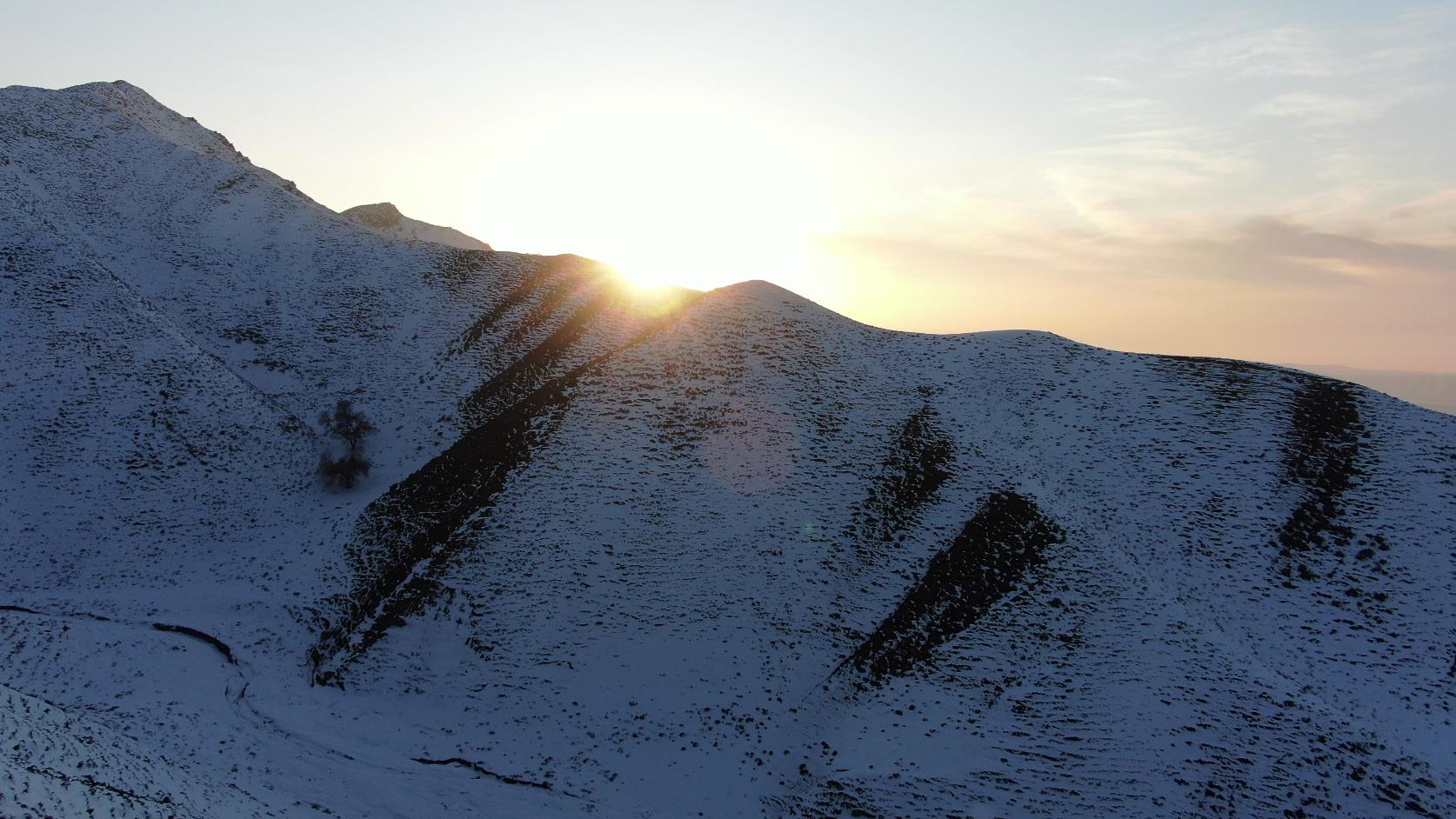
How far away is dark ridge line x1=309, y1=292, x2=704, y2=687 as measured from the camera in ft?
115

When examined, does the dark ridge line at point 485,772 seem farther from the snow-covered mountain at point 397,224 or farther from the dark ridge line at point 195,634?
the snow-covered mountain at point 397,224

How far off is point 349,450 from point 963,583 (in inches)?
1474

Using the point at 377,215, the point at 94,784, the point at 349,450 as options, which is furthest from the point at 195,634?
the point at 377,215

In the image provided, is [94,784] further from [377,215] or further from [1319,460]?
[377,215]

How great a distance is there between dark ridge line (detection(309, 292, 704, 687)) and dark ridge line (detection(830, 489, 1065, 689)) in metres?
21.7

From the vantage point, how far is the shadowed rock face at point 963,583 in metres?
32.1

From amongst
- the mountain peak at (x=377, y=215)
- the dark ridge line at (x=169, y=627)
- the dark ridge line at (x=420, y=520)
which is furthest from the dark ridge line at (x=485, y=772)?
the mountain peak at (x=377, y=215)

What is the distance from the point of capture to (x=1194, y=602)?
32.3 m

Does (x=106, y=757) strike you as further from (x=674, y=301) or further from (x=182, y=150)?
(x=182, y=150)

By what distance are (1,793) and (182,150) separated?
74361mm

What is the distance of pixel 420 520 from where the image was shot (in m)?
40.6

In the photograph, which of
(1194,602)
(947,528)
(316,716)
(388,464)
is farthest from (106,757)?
(1194,602)

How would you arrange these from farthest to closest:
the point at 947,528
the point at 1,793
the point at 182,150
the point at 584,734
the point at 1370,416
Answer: the point at 182,150
the point at 1370,416
the point at 947,528
the point at 584,734
the point at 1,793

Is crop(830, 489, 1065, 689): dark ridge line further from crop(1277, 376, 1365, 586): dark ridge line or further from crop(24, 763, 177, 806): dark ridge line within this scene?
crop(24, 763, 177, 806): dark ridge line
